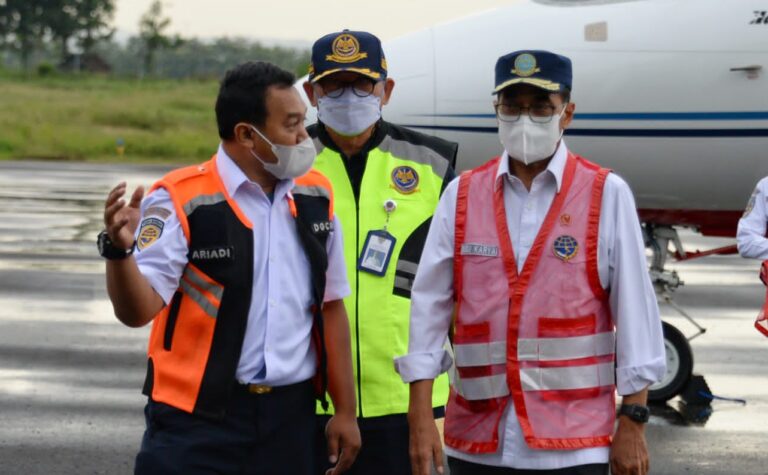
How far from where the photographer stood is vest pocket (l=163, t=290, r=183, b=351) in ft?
11.7

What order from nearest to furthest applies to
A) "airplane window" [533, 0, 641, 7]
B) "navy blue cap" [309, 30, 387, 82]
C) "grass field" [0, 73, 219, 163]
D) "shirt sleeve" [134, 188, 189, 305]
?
"shirt sleeve" [134, 188, 189, 305]
"navy blue cap" [309, 30, 387, 82]
"airplane window" [533, 0, 641, 7]
"grass field" [0, 73, 219, 163]

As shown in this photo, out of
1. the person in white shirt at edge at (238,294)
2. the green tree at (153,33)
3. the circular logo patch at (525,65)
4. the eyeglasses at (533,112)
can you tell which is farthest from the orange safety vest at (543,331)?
the green tree at (153,33)

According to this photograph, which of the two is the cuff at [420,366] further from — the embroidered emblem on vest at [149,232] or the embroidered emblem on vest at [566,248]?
the embroidered emblem on vest at [149,232]

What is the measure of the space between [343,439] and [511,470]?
0.47 m

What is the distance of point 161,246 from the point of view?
3.50 m

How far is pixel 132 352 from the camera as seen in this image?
9.99 metres

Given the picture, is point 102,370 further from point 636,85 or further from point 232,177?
point 232,177

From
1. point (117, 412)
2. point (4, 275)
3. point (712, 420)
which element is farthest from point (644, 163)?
point (4, 275)

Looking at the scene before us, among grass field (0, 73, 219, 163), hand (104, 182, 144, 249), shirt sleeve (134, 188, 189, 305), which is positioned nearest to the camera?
hand (104, 182, 144, 249)

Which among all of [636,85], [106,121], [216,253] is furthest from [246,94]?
[106,121]

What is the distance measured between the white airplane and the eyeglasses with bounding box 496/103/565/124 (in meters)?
4.47

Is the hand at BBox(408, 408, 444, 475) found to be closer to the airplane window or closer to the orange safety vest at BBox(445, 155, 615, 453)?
the orange safety vest at BBox(445, 155, 615, 453)

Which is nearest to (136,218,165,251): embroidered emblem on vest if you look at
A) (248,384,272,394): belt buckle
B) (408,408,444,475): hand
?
(248,384,272,394): belt buckle

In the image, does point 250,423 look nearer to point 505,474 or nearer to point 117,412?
point 505,474
